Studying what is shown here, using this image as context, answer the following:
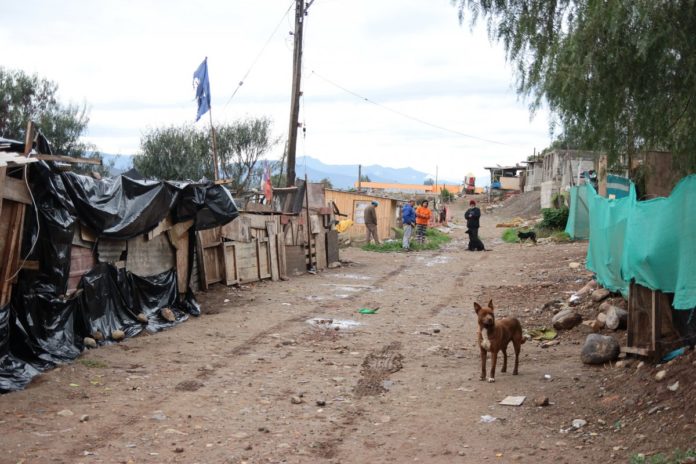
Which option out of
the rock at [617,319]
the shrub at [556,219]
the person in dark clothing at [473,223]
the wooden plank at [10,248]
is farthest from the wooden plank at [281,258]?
the shrub at [556,219]

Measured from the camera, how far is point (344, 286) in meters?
16.4

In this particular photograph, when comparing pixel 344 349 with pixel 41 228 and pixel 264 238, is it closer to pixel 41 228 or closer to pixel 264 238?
pixel 41 228

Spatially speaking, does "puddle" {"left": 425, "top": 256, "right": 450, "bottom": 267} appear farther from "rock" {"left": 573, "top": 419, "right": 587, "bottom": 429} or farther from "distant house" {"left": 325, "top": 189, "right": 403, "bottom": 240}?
"rock" {"left": 573, "top": 419, "right": 587, "bottom": 429}

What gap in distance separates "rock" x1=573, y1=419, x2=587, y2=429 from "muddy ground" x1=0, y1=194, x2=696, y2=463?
4 centimetres

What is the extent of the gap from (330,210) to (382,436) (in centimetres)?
1488

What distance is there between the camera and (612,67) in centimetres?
641

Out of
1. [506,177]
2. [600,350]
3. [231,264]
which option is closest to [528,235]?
[231,264]

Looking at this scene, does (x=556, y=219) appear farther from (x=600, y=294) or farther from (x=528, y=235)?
(x=600, y=294)

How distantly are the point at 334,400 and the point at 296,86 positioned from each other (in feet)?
53.6

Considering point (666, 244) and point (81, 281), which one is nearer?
point (666, 244)

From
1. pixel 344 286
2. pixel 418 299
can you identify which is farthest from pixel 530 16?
pixel 344 286

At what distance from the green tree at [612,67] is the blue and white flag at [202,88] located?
8.97 meters

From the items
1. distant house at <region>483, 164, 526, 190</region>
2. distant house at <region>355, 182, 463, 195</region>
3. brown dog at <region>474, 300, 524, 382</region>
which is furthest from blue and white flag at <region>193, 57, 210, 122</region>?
distant house at <region>483, 164, 526, 190</region>

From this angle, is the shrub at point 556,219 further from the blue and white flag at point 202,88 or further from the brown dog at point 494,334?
the brown dog at point 494,334
